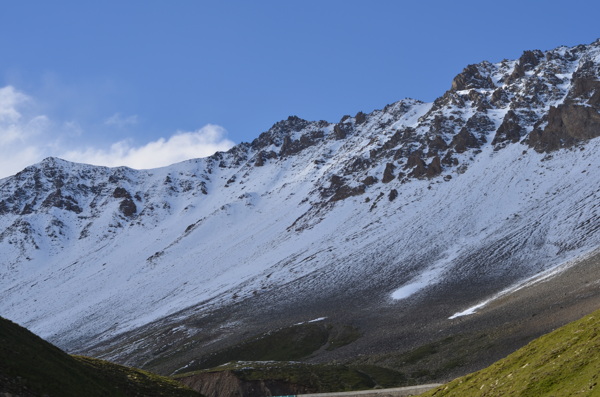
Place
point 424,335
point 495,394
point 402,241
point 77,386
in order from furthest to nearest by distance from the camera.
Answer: point 402,241, point 424,335, point 77,386, point 495,394

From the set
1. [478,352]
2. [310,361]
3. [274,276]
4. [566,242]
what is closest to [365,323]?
[310,361]

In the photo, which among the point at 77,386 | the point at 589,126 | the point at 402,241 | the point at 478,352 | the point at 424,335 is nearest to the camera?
the point at 77,386

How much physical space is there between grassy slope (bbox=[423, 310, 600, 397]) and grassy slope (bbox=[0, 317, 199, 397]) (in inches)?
680

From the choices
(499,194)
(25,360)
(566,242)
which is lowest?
(566,242)

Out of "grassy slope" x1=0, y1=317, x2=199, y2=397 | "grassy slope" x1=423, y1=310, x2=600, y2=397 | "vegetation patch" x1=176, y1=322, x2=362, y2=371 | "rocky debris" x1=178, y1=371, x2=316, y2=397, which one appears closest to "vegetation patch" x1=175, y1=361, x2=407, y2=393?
"rocky debris" x1=178, y1=371, x2=316, y2=397

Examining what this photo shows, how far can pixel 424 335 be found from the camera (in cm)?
9869

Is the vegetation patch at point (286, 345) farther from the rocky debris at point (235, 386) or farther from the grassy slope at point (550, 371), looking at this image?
the grassy slope at point (550, 371)

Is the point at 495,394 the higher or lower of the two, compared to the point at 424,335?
higher

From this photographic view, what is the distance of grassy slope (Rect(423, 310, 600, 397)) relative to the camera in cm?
2356

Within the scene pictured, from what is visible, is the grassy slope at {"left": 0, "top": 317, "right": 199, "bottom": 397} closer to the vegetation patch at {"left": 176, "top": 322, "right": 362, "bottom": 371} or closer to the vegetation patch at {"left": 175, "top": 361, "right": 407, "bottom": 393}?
the vegetation patch at {"left": 175, "top": 361, "right": 407, "bottom": 393}

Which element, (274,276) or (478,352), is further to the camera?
(274,276)

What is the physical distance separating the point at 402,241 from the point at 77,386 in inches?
5744

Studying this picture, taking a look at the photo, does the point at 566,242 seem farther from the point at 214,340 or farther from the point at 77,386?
the point at 77,386

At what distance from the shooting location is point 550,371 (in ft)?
84.3
